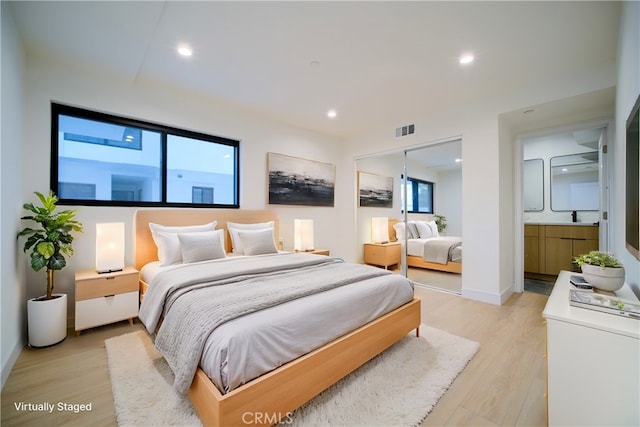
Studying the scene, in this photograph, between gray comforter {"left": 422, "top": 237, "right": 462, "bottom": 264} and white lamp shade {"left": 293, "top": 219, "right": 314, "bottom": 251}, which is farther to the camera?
white lamp shade {"left": 293, "top": 219, "right": 314, "bottom": 251}

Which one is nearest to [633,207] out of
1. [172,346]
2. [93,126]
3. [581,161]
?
[172,346]

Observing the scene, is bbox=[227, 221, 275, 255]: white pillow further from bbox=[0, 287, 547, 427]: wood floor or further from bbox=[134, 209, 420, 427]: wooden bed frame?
bbox=[134, 209, 420, 427]: wooden bed frame

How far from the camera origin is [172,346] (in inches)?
61.2

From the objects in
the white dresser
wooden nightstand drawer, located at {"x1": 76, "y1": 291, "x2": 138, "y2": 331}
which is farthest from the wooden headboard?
the white dresser

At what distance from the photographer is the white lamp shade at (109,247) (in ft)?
8.33

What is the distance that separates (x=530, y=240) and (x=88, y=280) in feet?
20.5

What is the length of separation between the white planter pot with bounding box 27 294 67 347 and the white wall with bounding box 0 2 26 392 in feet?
0.27

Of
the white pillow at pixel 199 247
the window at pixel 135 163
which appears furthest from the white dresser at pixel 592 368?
the window at pixel 135 163

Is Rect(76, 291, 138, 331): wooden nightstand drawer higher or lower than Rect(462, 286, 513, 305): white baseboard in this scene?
higher

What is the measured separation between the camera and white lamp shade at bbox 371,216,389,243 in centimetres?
507

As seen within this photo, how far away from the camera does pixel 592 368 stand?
1168 mm

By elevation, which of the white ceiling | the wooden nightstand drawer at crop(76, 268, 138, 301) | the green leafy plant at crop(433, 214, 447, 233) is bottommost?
the wooden nightstand drawer at crop(76, 268, 138, 301)

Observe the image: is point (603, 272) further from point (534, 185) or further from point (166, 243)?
point (534, 185)

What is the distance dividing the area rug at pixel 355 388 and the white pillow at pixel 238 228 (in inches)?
52.8
